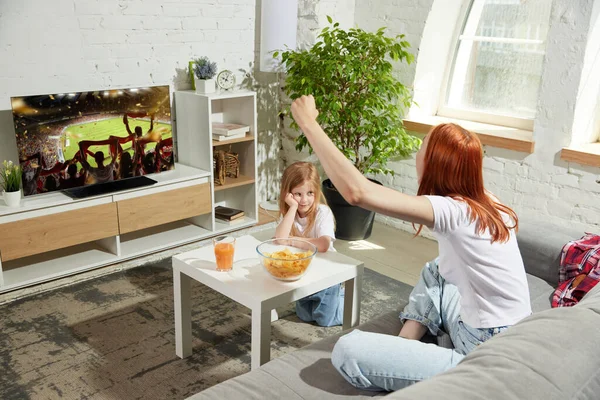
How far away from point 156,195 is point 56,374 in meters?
1.46

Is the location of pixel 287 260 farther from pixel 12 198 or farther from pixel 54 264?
pixel 54 264

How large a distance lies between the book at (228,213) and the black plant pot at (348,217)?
25.8 inches

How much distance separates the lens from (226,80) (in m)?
4.30

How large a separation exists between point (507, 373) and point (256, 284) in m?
1.26

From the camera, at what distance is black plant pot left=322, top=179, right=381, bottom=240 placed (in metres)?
4.16

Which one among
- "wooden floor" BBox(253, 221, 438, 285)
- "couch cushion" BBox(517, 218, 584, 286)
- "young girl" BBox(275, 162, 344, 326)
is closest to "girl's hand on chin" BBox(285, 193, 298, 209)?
"young girl" BBox(275, 162, 344, 326)

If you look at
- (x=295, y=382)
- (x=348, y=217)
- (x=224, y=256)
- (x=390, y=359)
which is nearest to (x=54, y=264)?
(x=224, y=256)

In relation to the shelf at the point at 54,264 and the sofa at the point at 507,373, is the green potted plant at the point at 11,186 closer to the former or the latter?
the shelf at the point at 54,264

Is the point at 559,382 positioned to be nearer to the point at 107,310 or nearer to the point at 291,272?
the point at 291,272

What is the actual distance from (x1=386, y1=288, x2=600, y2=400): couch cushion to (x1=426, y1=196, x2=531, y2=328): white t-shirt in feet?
1.45

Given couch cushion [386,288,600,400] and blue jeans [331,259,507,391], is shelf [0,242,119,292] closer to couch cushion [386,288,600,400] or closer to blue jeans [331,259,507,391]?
blue jeans [331,259,507,391]

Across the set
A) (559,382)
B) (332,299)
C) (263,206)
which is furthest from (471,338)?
(263,206)

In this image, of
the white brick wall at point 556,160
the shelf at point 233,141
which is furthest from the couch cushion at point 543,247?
the shelf at point 233,141

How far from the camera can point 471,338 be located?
1.92 meters
